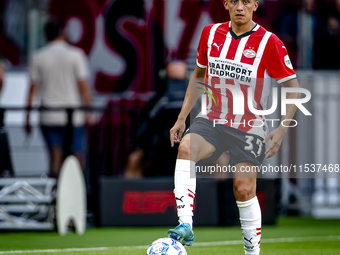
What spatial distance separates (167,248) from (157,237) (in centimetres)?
301

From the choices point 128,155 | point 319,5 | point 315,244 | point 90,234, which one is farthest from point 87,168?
point 319,5

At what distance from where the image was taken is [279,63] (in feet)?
15.0

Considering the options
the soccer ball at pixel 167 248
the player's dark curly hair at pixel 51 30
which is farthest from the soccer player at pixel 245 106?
the player's dark curly hair at pixel 51 30

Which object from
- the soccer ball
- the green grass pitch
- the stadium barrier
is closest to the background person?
the stadium barrier

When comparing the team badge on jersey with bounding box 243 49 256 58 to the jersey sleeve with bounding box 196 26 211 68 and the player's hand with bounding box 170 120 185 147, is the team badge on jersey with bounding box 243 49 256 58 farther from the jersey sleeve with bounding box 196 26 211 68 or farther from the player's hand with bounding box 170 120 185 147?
the player's hand with bounding box 170 120 185 147

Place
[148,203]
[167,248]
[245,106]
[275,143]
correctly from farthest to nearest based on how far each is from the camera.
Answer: [148,203] < [245,106] < [275,143] < [167,248]

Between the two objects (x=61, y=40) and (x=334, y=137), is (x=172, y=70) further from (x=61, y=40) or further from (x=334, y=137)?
(x=334, y=137)

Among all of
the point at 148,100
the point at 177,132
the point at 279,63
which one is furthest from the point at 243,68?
the point at 148,100

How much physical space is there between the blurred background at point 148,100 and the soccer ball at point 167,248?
3717 mm

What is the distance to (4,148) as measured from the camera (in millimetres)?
7582

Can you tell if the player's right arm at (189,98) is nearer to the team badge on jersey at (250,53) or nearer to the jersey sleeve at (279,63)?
the team badge on jersey at (250,53)

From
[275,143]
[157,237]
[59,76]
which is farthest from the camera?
[59,76]

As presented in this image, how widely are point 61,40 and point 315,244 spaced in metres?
4.26

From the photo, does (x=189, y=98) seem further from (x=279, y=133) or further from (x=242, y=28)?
(x=279, y=133)
